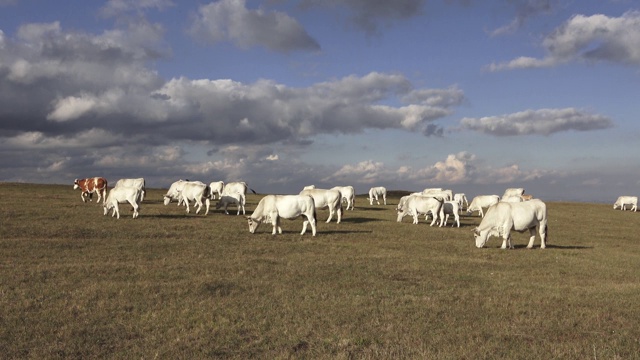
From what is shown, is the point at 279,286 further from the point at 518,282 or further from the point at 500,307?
the point at 518,282

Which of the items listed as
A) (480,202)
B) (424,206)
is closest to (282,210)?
(424,206)

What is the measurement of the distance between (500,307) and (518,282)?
3539 millimetres

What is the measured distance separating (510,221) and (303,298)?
512 inches

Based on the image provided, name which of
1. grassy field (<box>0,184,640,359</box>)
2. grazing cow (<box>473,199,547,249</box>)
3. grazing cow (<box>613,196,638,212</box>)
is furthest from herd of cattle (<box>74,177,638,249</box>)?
grazing cow (<box>613,196,638,212</box>)

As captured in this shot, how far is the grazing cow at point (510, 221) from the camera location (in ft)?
71.3

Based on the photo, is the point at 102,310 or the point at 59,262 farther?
the point at 59,262

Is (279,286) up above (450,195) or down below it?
below

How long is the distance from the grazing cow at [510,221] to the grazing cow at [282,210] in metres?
8.01

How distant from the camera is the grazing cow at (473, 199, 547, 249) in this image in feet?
71.3

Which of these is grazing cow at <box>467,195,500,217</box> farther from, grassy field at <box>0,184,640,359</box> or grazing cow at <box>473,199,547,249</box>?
grazing cow at <box>473,199,547,249</box>

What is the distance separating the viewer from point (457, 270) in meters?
16.3

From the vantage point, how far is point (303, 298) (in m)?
12.0

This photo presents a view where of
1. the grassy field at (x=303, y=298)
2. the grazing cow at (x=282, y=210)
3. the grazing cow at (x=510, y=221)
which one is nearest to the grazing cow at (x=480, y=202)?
the grassy field at (x=303, y=298)

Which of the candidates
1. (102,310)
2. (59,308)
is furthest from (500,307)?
(59,308)
